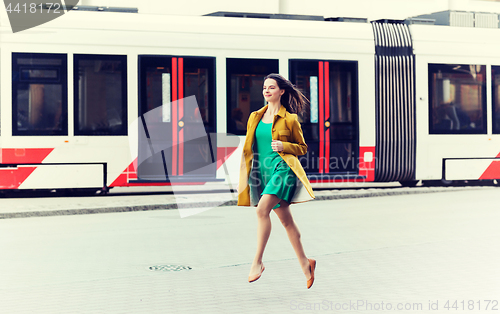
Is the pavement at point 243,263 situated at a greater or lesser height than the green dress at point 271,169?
lesser

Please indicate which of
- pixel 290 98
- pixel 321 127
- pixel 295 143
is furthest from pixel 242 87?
pixel 295 143

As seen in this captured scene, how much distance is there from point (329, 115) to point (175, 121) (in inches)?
125

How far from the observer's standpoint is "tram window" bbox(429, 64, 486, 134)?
14.4 meters

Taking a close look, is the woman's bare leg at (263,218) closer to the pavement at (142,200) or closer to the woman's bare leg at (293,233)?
the woman's bare leg at (293,233)

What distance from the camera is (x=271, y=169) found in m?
5.90

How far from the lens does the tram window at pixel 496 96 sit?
1482 centimetres

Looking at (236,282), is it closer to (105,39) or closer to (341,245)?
(341,245)

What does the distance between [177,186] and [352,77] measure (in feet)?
13.9

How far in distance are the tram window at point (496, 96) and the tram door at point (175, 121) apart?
20.7 ft

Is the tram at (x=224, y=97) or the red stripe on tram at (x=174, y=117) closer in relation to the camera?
the tram at (x=224, y=97)

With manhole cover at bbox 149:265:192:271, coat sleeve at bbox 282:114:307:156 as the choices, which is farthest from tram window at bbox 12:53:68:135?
coat sleeve at bbox 282:114:307:156

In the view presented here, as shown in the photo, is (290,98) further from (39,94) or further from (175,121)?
(39,94)

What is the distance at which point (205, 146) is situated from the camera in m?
13.0

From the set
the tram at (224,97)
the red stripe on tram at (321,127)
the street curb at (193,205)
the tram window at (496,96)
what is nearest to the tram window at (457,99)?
the tram at (224,97)
